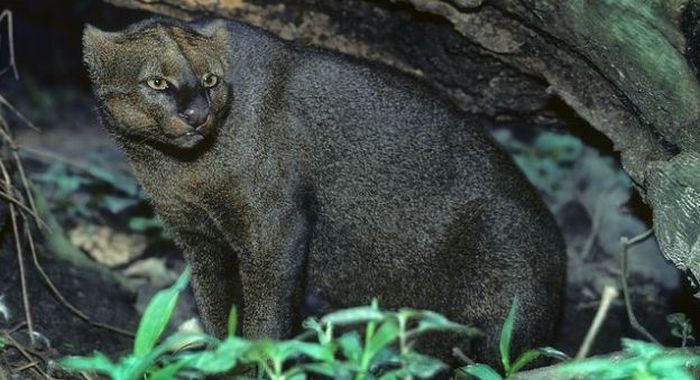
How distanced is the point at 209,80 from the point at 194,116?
9.4 inches

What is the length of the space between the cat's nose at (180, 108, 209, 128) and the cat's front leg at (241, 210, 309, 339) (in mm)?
657

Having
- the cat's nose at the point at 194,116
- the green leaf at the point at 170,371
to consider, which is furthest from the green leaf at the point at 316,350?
the cat's nose at the point at 194,116

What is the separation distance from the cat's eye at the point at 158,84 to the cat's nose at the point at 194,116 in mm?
134

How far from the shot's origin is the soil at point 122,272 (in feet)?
18.5

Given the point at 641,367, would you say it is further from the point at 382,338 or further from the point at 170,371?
the point at 170,371

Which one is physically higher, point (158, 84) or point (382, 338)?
point (382, 338)

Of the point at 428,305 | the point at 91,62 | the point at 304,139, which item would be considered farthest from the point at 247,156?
the point at 428,305

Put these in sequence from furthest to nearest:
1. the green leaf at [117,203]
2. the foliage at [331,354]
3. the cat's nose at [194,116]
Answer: the green leaf at [117,203] < the cat's nose at [194,116] < the foliage at [331,354]

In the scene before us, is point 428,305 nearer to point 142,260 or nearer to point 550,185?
point 142,260

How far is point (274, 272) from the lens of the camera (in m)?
4.98

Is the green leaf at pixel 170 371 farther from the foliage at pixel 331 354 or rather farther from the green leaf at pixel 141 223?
the green leaf at pixel 141 223

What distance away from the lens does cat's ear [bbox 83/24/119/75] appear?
4.66 meters

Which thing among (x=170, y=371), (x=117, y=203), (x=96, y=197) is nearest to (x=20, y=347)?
(x=170, y=371)

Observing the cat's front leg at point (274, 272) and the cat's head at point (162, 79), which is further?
the cat's front leg at point (274, 272)
